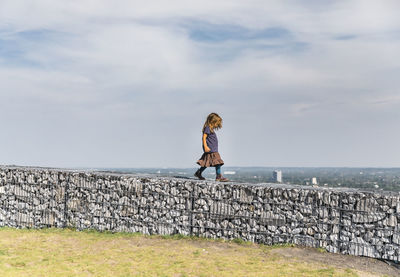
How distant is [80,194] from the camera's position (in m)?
15.1

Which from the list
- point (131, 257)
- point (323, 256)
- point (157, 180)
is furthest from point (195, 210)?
point (323, 256)

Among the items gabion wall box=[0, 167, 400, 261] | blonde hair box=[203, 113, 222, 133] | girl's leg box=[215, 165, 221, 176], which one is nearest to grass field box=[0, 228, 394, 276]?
gabion wall box=[0, 167, 400, 261]

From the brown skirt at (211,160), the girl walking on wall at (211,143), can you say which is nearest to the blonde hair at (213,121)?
the girl walking on wall at (211,143)

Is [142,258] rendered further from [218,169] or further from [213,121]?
[213,121]

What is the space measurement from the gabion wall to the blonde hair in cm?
161

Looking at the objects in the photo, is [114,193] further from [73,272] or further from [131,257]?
[73,272]

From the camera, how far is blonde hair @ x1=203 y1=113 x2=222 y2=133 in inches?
538

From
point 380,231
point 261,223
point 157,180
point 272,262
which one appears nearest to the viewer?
point 272,262

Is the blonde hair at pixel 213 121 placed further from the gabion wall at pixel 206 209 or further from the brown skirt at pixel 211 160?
the gabion wall at pixel 206 209

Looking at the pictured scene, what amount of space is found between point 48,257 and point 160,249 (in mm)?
2754

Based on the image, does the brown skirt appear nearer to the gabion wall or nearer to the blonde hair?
the gabion wall

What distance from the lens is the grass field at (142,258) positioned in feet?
33.8

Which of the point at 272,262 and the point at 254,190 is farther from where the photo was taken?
the point at 254,190

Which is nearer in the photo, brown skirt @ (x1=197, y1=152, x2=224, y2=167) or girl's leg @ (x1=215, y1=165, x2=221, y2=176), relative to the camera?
→ brown skirt @ (x1=197, y1=152, x2=224, y2=167)
